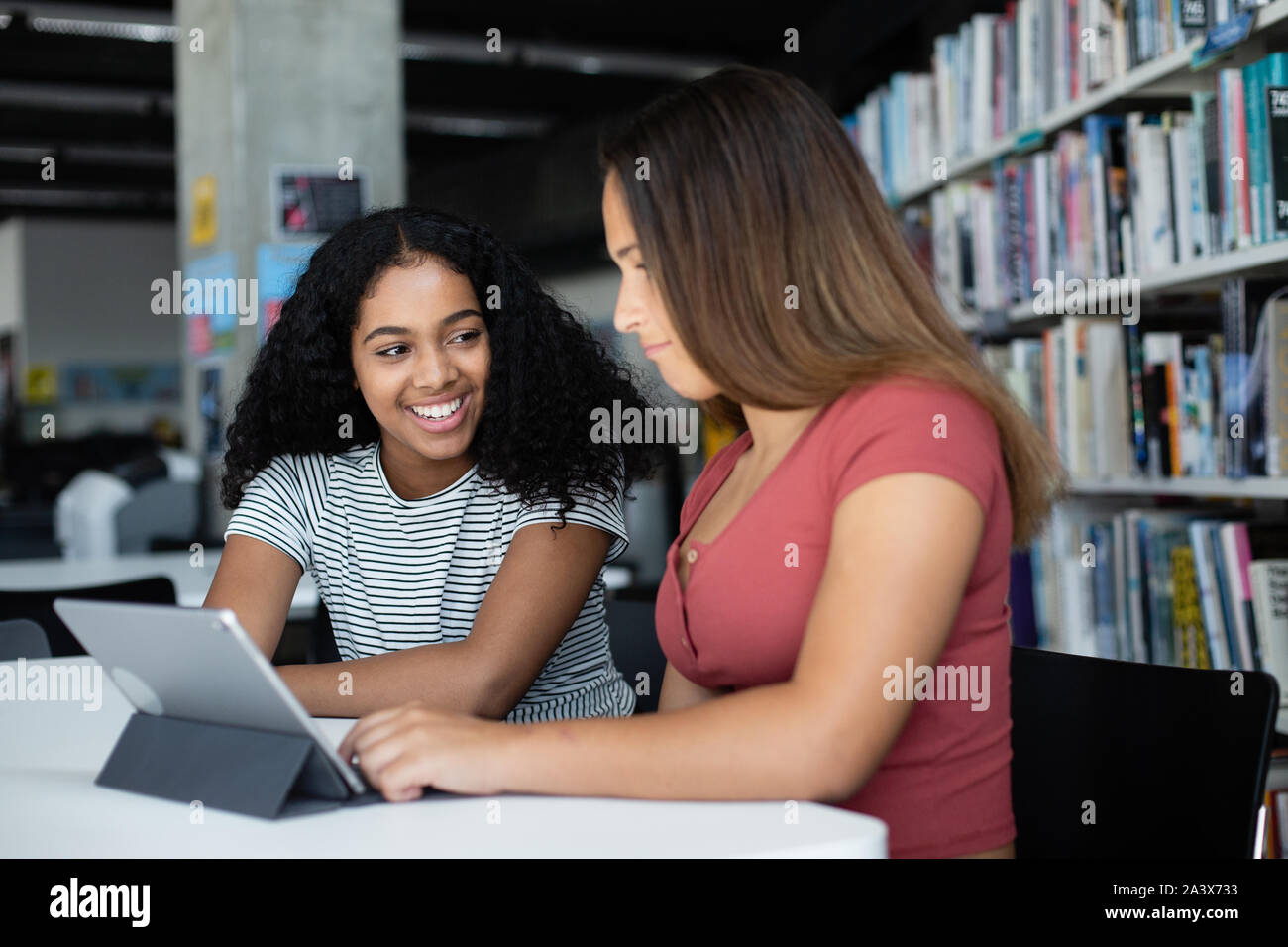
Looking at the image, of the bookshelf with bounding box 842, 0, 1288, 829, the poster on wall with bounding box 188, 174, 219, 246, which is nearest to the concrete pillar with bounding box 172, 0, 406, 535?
the poster on wall with bounding box 188, 174, 219, 246

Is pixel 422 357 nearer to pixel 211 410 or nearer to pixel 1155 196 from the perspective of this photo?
pixel 1155 196

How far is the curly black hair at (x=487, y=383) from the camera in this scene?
169 cm

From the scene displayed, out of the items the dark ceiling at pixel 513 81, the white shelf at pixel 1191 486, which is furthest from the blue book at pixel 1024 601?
the dark ceiling at pixel 513 81

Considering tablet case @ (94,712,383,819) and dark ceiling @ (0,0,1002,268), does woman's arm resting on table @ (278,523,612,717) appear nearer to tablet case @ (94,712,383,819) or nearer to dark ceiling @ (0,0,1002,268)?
tablet case @ (94,712,383,819)

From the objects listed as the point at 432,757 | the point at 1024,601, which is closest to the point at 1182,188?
the point at 1024,601

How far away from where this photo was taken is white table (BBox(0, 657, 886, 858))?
88 centimetres

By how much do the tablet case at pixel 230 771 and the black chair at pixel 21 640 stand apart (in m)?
0.84

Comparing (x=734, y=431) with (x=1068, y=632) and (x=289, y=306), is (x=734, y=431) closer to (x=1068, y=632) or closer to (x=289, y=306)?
(x=289, y=306)

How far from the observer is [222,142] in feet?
13.7

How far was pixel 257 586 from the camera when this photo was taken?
168 centimetres

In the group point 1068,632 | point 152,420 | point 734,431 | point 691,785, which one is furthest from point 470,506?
point 152,420

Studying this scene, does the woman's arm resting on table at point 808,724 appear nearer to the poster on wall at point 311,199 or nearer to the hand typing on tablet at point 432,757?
the hand typing on tablet at point 432,757

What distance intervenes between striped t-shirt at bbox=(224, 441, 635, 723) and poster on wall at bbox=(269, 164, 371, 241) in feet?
8.15

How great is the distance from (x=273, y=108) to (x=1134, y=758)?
141 inches
